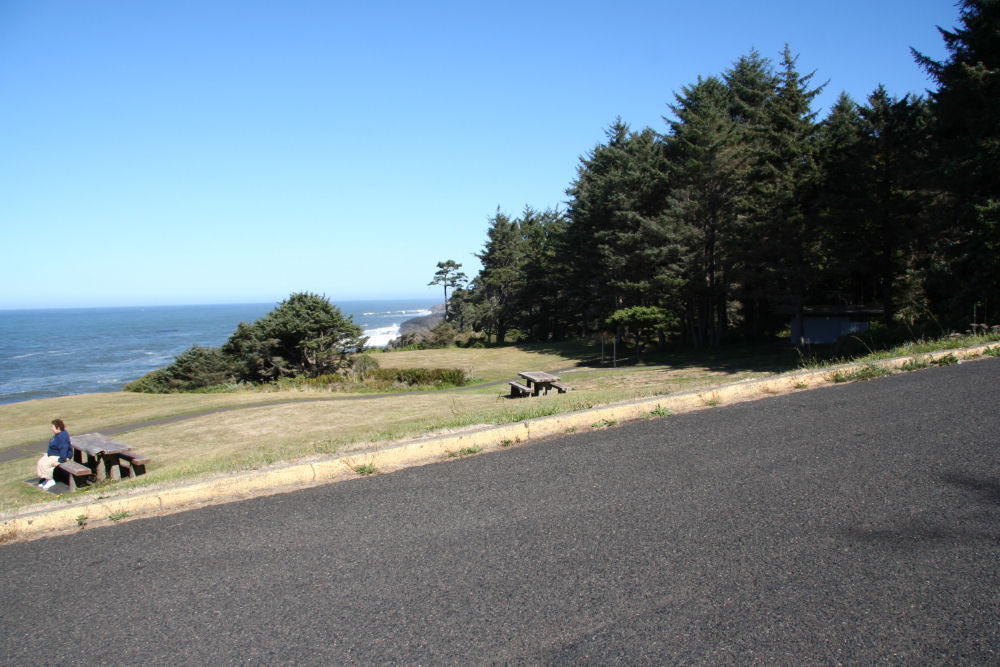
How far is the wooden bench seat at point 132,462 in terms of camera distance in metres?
9.68

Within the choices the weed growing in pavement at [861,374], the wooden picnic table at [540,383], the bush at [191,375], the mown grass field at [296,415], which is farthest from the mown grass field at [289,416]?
the bush at [191,375]

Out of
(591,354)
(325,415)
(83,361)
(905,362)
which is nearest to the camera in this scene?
(905,362)

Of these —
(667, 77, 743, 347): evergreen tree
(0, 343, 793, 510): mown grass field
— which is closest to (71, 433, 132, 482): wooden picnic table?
(0, 343, 793, 510): mown grass field

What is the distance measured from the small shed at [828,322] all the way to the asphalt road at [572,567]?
79.8 ft

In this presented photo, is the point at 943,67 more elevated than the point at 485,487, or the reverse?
the point at 943,67

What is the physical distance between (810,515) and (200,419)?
53.9 ft

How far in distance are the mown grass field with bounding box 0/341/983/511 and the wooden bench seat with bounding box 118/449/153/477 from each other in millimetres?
285

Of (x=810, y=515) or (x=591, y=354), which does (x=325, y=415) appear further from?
(x=591, y=354)

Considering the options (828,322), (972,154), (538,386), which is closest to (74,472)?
(538,386)

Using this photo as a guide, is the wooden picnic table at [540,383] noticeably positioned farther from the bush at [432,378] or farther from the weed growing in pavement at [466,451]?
the weed growing in pavement at [466,451]

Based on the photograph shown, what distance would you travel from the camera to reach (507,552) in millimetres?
3830

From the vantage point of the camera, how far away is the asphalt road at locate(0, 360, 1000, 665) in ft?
9.32

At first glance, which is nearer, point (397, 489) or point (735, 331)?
point (397, 489)

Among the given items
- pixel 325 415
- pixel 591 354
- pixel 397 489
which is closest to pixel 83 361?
pixel 591 354
